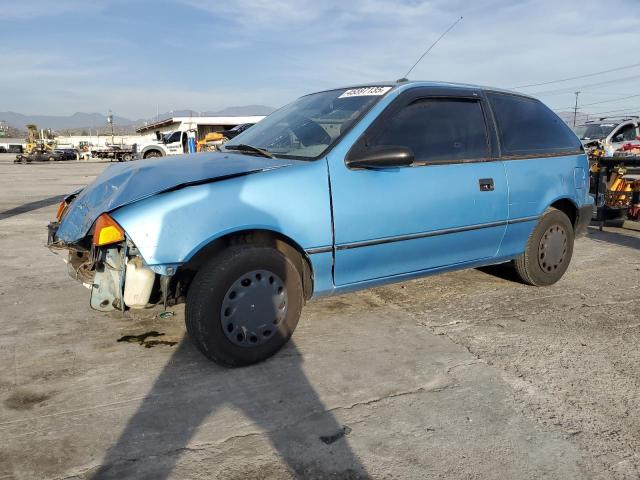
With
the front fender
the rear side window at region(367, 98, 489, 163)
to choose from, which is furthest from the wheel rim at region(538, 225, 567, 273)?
the front fender

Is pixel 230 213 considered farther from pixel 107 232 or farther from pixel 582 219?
pixel 582 219

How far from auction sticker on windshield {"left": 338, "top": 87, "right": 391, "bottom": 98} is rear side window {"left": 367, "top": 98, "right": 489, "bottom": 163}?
0.20 metres

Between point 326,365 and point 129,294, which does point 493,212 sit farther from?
point 129,294

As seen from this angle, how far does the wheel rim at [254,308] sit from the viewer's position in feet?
9.23

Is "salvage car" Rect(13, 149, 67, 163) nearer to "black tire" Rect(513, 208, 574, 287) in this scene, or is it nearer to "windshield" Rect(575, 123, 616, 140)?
"windshield" Rect(575, 123, 616, 140)

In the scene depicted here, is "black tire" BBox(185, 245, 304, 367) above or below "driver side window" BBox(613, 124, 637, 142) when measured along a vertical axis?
below

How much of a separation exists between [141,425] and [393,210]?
1919 millimetres

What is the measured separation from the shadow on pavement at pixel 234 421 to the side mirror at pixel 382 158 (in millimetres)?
1259

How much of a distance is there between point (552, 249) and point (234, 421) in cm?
327

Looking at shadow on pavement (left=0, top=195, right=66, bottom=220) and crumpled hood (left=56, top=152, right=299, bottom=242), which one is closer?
crumpled hood (left=56, top=152, right=299, bottom=242)

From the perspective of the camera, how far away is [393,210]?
3275 mm

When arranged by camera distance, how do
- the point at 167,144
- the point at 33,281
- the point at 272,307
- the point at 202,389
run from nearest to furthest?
the point at 202,389 < the point at 272,307 < the point at 33,281 < the point at 167,144

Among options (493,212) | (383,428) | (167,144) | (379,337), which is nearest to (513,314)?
(493,212)

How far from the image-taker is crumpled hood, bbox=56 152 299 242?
2.77 m
